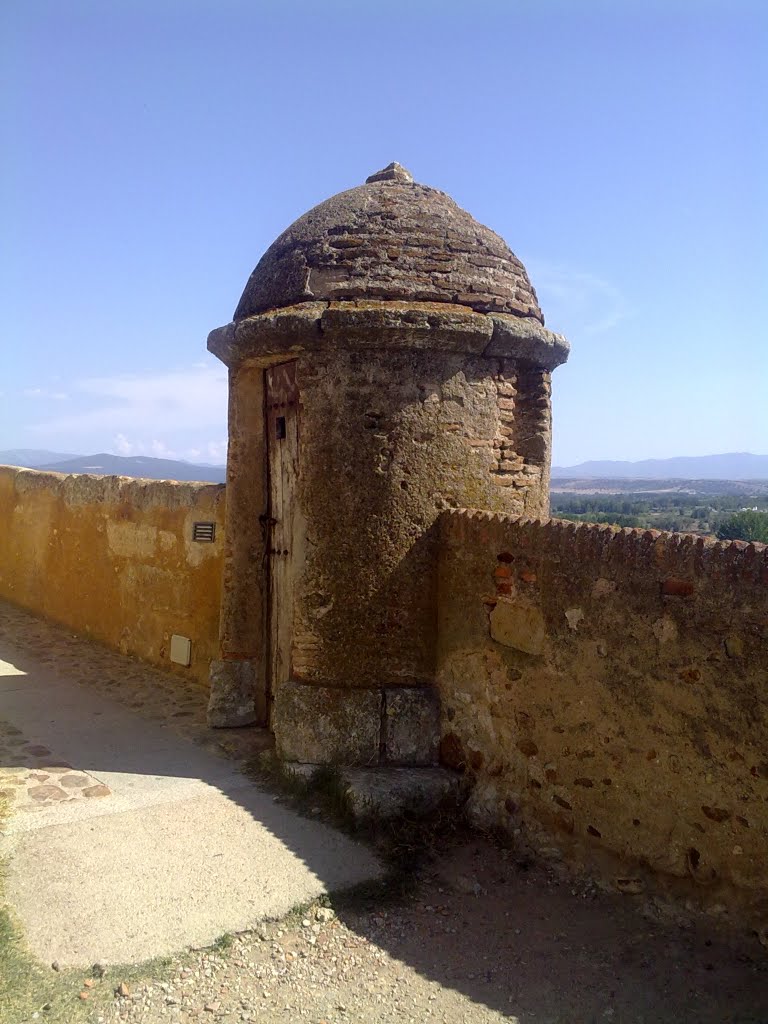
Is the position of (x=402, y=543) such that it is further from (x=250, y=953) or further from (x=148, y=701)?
(x=148, y=701)

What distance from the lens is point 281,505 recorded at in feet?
19.4

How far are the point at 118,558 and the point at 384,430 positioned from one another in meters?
4.22

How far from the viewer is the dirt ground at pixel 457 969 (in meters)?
3.22

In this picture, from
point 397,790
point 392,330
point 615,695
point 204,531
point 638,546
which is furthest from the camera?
point 204,531

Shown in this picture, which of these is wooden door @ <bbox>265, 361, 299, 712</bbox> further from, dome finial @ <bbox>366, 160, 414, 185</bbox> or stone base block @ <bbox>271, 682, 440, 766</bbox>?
dome finial @ <bbox>366, 160, 414, 185</bbox>

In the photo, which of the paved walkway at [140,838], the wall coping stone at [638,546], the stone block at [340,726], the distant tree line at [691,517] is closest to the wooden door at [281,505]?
the stone block at [340,726]

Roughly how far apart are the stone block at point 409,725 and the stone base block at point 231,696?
4.67 feet

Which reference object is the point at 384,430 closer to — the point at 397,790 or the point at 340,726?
the point at 340,726

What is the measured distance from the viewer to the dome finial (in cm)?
596

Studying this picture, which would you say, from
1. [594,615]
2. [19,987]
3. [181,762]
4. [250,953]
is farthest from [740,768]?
[181,762]

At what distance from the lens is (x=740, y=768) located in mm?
3492

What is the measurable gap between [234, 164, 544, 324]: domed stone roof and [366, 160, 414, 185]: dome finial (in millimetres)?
266

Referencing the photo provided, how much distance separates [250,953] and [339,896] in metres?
0.57

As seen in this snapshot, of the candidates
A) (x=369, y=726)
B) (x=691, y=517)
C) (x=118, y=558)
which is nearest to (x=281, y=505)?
(x=369, y=726)
